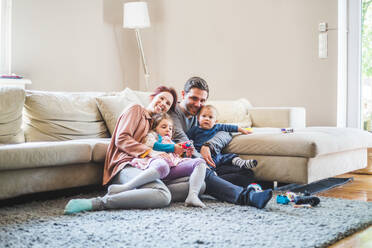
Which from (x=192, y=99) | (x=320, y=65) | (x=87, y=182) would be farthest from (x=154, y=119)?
(x=320, y=65)

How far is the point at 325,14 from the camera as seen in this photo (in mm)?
4555

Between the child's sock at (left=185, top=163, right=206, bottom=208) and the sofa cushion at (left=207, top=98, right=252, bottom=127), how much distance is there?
1.74 meters

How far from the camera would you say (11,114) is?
2789 mm

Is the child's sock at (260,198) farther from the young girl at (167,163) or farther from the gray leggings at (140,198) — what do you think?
the gray leggings at (140,198)

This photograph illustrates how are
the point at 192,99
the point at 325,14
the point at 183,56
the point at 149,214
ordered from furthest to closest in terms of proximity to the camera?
the point at 183,56
the point at 325,14
the point at 192,99
the point at 149,214

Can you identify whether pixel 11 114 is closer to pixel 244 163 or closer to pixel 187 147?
pixel 187 147

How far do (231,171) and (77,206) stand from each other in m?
1.05

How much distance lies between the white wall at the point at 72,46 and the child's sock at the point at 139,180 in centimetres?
273

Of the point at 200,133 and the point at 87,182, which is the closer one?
the point at 87,182

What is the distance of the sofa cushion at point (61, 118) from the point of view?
2.97 m

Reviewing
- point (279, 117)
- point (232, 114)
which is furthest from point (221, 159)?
point (279, 117)

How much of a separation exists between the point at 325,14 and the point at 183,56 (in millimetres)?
1862

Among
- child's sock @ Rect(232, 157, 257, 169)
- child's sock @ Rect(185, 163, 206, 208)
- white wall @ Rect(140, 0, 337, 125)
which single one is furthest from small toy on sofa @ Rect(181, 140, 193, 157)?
white wall @ Rect(140, 0, 337, 125)

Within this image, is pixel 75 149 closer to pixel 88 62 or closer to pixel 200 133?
pixel 200 133
